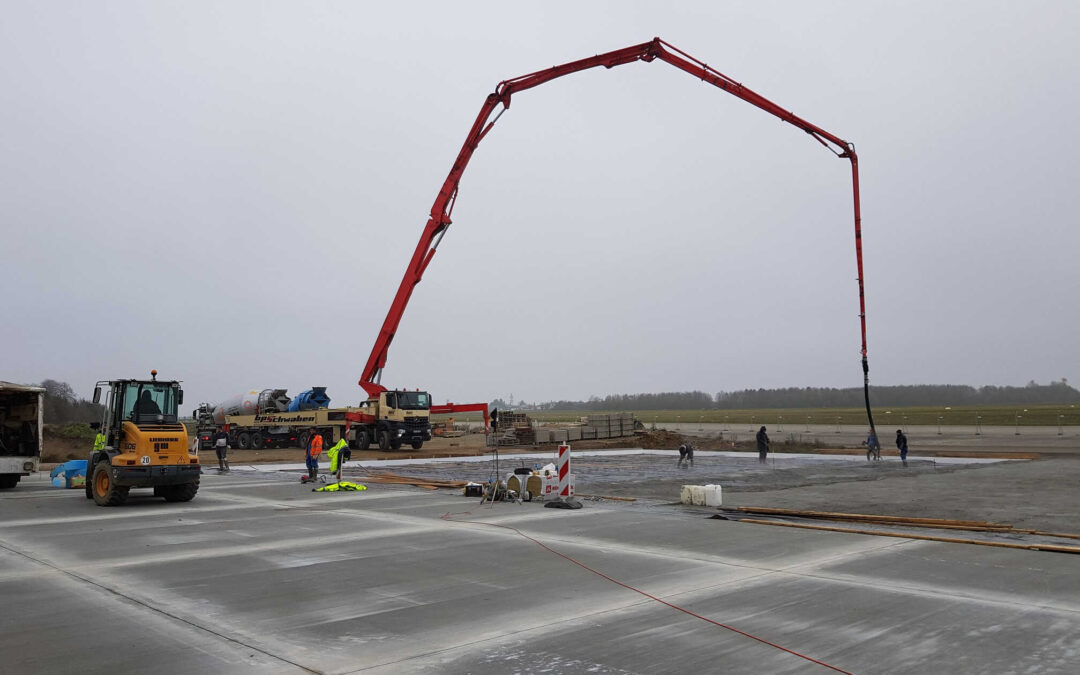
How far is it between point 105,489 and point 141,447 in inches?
69.0

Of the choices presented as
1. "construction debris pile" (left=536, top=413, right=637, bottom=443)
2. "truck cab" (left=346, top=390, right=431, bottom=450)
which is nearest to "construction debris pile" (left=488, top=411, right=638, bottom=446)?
"construction debris pile" (left=536, top=413, right=637, bottom=443)

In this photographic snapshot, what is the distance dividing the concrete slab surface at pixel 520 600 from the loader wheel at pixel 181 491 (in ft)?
12.5

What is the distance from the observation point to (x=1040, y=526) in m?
11.9

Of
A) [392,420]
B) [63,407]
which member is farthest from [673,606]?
[63,407]

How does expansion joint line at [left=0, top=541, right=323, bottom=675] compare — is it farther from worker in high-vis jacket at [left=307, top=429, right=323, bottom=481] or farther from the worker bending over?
worker in high-vis jacket at [left=307, top=429, right=323, bottom=481]

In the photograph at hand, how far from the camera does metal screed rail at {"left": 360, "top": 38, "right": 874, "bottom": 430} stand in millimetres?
27203

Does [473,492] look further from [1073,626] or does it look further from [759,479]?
[1073,626]

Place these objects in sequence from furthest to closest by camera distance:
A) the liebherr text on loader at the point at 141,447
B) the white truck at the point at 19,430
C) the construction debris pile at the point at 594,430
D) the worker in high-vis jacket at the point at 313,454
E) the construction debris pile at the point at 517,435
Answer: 1. the construction debris pile at the point at 594,430
2. the construction debris pile at the point at 517,435
3. the worker in high-vis jacket at the point at 313,454
4. the white truck at the point at 19,430
5. the liebherr text on loader at the point at 141,447

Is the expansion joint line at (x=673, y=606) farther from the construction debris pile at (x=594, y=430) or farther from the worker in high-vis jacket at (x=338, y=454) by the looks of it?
the construction debris pile at (x=594, y=430)

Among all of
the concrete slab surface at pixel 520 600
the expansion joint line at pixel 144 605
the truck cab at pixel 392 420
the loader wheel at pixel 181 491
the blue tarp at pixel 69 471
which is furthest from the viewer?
the truck cab at pixel 392 420

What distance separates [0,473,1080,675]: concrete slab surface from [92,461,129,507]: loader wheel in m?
2.84

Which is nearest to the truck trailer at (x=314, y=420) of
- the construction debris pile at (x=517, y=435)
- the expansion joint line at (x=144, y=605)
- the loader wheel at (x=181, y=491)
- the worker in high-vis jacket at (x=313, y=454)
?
the construction debris pile at (x=517, y=435)

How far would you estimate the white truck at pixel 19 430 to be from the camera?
19.9m

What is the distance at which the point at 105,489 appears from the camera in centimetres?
1620
